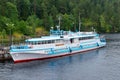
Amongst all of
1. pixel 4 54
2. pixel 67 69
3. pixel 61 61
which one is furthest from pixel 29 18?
pixel 67 69

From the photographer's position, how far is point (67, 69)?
83.5 metres

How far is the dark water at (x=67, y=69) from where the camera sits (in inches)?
Result: 2948

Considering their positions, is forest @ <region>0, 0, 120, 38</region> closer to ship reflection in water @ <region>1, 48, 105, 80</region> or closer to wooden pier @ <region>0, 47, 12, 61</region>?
wooden pier @ <region>0, 47, 12, 61</region>

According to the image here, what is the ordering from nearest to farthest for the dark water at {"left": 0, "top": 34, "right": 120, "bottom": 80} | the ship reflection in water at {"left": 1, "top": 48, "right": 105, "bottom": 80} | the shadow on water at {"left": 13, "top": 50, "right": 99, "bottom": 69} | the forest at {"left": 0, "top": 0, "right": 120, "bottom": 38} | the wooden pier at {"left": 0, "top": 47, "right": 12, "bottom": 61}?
1. the dark water at {"left": 0, "top": 34, "right": 120, "bottom": 80}
2. the ship reflection in water at {"left": 1, "top": 48, "right": 105, "bottom": 80}
3. the shadow on water at {"left": 13, "top": 50, "right": 99, "bottom": 69}
4. the wooden pier at {"left": 0, "top": 47, "right": 12, "bottom": 61}
5. the forest at {"left": 0, "top": 0, "right": 120, "bottom": 38}

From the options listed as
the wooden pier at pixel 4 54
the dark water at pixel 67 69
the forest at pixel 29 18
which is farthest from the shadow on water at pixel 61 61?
the forest at pixel 29 18

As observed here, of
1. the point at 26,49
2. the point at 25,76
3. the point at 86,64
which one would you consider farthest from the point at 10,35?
the point at 25,76

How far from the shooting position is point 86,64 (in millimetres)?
90688

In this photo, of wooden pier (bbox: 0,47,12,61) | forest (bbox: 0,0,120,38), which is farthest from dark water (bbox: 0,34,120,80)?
forest (bbox: 0,0,120,38)

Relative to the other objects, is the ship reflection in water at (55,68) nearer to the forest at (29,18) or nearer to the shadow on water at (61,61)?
the shadow on water at (61,61)

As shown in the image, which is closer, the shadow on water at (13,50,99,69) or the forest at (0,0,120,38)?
the shadow on water at (13,50,99,69)

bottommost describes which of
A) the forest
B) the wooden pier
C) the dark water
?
the dark water

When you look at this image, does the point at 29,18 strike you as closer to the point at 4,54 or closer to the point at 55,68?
the point at 4,54

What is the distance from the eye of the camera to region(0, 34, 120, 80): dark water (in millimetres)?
74875

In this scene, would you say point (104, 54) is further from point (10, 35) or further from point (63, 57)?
point (10, 35)
